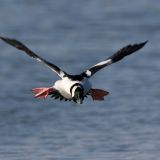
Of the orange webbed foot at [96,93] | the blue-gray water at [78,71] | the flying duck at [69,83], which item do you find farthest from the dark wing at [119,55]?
the blue-gray water at [78,71]

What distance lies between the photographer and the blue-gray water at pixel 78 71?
17.1m

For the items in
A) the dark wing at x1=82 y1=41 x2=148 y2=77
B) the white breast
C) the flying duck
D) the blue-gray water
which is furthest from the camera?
the blue-gray water

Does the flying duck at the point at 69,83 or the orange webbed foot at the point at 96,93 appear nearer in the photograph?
the flying duck at the point at 69,83

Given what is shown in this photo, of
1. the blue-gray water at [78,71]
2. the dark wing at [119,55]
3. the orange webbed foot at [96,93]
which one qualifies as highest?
the blue-gray water at [78,71]

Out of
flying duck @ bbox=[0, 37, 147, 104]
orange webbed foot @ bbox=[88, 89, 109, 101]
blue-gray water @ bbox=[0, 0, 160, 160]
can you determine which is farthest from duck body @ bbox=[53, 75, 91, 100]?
blue-gray water @ bbox=[0, 0, 160, 160]

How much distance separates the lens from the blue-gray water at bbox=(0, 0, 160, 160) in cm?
1711

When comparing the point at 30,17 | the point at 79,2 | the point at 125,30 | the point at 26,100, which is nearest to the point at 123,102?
the point at 26,100

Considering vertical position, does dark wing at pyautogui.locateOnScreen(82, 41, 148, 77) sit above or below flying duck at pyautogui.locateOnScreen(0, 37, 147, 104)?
above

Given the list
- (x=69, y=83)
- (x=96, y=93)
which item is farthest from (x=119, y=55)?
(x=69, y=83)

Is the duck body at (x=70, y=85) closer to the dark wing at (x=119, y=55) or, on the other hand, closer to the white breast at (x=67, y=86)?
the white breast at (x=67, y=86)

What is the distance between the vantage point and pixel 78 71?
22.5 meters

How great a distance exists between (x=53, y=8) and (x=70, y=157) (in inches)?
575

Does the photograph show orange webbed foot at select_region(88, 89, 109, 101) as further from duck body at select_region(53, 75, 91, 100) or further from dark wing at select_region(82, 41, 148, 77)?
duck body at select_region(53, 75, 91, 100)

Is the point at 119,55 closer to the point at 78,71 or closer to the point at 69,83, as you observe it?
the point at 69,83
